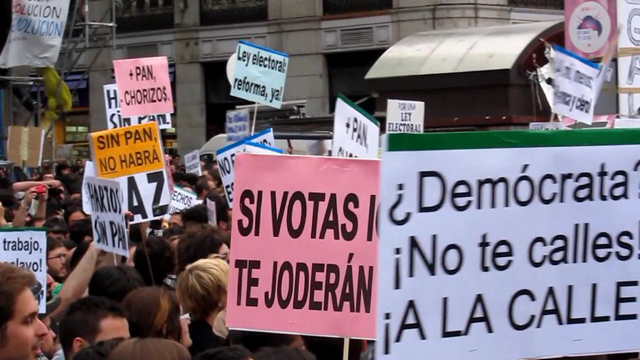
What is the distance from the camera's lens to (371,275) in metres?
4.77

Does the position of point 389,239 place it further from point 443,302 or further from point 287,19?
point 287,19

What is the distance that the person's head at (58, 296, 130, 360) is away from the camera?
5031mm

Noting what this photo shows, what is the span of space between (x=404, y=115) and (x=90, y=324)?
9.67 m

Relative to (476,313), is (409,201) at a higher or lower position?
higher

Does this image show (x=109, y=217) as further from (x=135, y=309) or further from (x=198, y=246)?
(x=135, y=309)

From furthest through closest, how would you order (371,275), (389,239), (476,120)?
1. (476,120)
2. (371,275)
3. (389,239)

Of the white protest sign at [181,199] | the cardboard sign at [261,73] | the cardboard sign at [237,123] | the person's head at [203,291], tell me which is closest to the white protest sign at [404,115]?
the cardboard sign at [261,73]

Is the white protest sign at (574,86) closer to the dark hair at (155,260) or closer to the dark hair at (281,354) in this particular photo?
the dark hair at (155,260)

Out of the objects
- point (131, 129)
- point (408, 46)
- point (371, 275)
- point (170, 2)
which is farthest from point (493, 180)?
point (170, 2)

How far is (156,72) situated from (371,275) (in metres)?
8.02

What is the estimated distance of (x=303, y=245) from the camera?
15.6 ft

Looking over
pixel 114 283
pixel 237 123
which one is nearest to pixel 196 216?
pixel 114 283

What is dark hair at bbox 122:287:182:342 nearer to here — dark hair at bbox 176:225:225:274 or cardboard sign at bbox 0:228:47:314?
cardboard sign at bbox 0:228:47:314

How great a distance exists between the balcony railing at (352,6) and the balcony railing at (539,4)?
3085 mm
